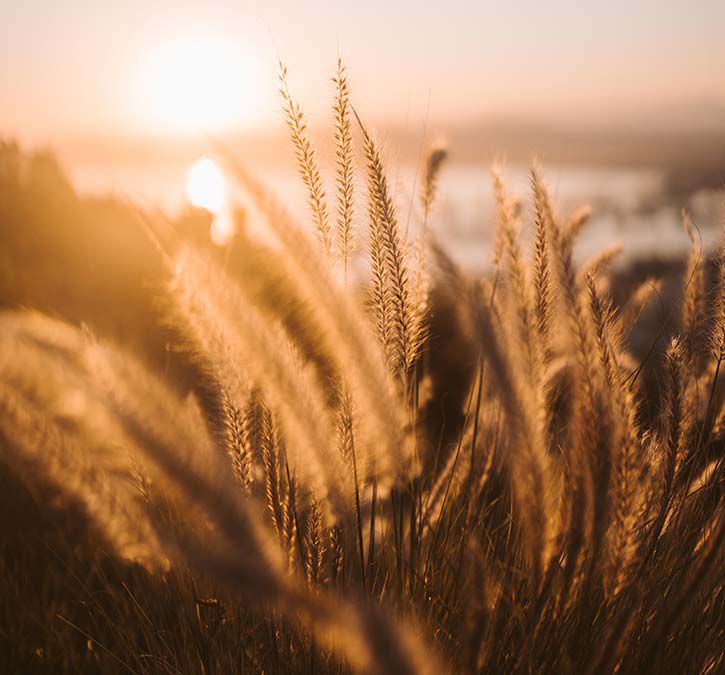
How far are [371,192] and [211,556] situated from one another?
77 centimetres

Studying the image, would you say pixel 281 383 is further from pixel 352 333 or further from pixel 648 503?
pixel 648 503

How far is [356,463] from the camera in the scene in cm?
137

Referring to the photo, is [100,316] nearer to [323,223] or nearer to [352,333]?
[323,223]

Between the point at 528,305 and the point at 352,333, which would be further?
the point at 528,305

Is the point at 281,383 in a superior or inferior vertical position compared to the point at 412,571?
superior

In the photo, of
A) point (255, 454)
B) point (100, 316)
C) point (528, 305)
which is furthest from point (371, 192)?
point (100, 316)

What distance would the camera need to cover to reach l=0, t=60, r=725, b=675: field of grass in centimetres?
100

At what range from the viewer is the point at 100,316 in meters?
3.66

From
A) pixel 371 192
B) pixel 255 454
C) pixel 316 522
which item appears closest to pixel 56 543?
pixel 255 454

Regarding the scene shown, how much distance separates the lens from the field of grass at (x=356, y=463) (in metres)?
1.00

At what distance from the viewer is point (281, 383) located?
1248mm

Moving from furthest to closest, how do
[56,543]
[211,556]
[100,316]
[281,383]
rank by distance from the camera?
1. [100,316]
2. [56,543]
3. [281,383]
4. [211,556]

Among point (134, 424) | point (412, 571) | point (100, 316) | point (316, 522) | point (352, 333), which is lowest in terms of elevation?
point (412, 571)

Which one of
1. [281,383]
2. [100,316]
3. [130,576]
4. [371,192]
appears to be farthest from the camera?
[100,316]
